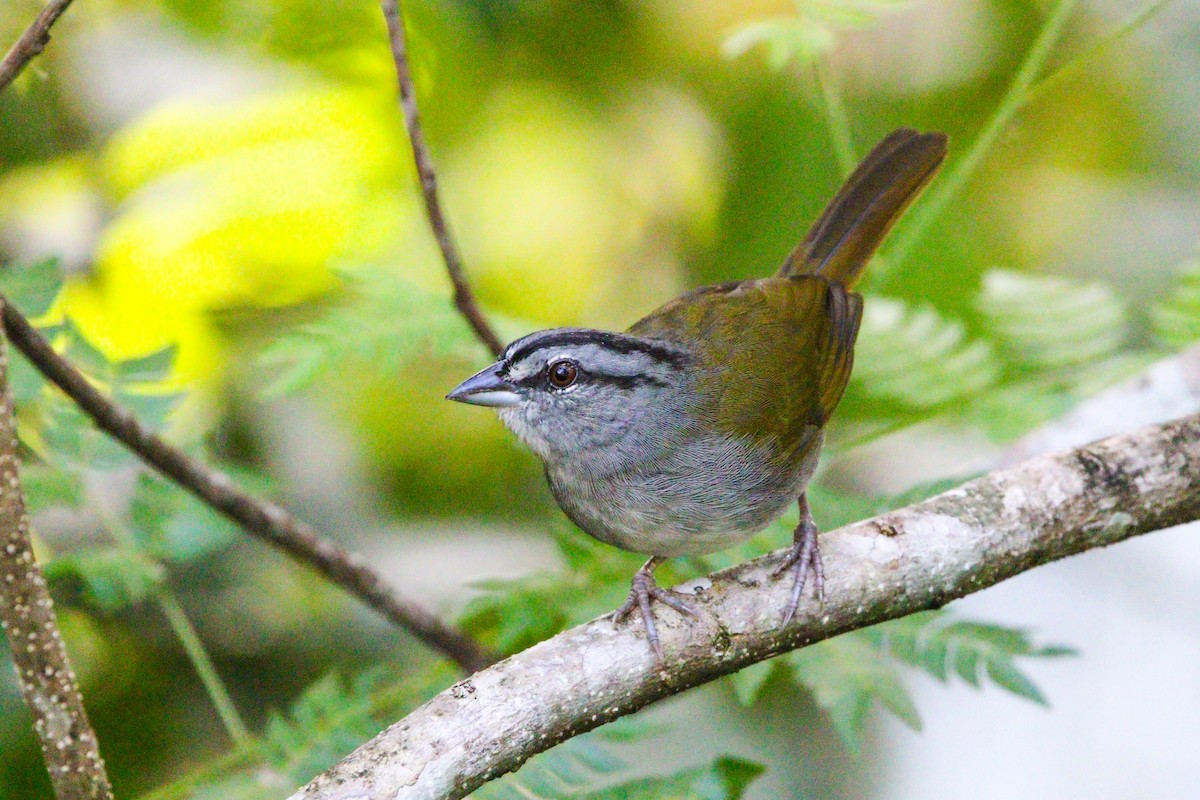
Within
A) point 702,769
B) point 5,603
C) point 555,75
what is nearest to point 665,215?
point 555,75

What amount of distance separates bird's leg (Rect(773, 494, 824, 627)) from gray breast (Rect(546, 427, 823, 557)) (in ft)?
0.46

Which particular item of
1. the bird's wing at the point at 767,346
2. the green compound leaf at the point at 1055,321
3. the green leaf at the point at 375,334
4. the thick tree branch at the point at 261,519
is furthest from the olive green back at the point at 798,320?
the thick tree branch at the point at 261,519

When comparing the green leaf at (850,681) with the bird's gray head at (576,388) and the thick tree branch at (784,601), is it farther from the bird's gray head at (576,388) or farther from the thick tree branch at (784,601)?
the bird's gray head at (576,388)

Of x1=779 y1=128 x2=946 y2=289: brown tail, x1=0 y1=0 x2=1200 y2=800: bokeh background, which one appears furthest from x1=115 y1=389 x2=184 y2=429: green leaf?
x1=779 y1=128 x2=946 y2=289: brown tail

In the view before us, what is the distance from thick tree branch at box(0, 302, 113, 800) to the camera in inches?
78.7

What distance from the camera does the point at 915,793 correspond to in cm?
440

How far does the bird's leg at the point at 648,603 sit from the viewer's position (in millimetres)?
2262

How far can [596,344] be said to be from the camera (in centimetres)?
295

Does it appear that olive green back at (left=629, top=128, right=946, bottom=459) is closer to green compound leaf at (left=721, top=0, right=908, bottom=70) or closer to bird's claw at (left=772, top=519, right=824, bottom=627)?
bird's claw at (left=772, top=519, right=824, bottom=627)

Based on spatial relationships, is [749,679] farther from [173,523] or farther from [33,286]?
[33,286]

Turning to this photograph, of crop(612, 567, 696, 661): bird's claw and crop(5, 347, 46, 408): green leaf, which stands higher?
crop(5, 347, 46, 408): green leaf

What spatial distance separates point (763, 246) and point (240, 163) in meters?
2.29

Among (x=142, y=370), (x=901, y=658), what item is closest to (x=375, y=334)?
(x=142, y=370)

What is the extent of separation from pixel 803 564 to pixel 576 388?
2.64 feet
